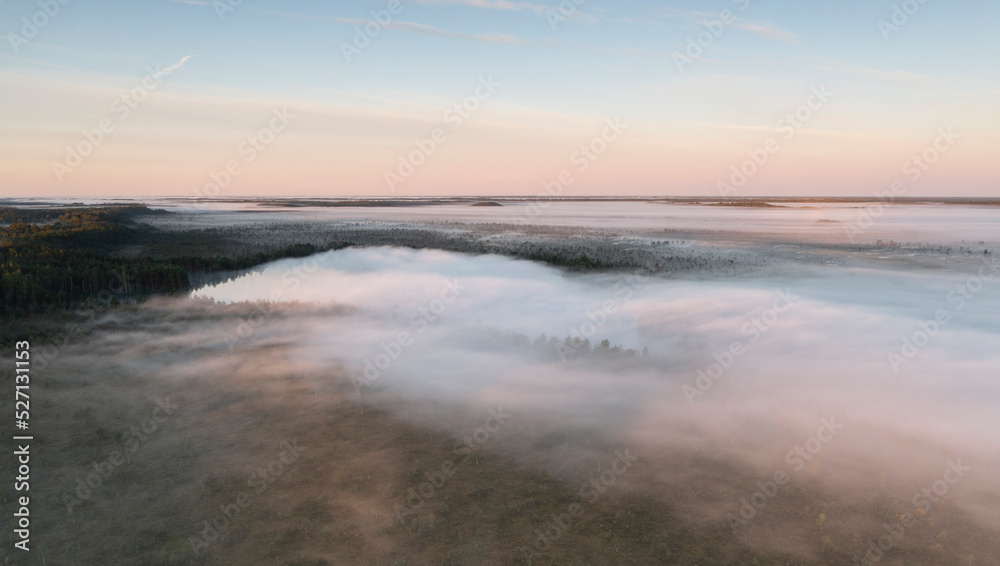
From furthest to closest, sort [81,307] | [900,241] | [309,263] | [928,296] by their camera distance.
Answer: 1. [900,241]
2. [309,263]
3. [928,296]
4. [81,307]

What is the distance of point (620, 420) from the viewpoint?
11.7 m

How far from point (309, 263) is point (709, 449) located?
33556 millimetres

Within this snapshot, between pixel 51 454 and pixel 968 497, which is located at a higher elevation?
pixel 51 454

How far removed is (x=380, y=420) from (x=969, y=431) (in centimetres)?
1313

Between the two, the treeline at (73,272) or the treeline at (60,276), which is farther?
the treeline at (73,272)

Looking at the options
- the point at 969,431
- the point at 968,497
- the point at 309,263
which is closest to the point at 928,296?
the point at 969,431

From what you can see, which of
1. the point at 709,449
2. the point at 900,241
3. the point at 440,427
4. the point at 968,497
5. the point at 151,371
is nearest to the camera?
the point at 968,497

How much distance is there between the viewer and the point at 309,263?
38.2 meters

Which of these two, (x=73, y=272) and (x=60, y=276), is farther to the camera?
(x=73, y=272)

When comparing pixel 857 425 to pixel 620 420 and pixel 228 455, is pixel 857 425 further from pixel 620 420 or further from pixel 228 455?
pixel 228 455

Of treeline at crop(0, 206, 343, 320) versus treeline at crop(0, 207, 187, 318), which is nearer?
treeline at crop(0, 207, 187, 318)

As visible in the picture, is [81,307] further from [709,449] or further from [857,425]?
[857,425]

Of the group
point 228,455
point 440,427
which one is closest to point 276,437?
point 228,455

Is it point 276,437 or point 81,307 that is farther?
point 81,307
